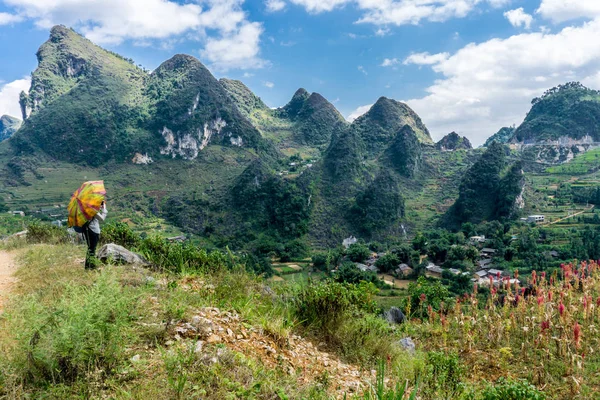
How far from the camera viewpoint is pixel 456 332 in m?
5.07

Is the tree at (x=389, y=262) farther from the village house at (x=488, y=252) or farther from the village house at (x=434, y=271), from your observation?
the village house at (x=488, y=252)

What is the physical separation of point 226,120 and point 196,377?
71619 millimetres

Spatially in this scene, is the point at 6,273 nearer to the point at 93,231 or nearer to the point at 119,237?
the point at 119,237

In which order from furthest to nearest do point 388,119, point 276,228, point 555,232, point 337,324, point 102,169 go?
1. point 388,119
2. point 102,169
3. point 276,228
4. point 555,232
5. point 337,324

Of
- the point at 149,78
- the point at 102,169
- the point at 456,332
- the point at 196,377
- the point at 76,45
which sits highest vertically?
the point at 76,45

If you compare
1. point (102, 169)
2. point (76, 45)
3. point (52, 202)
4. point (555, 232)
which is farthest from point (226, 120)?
point (555, 232)

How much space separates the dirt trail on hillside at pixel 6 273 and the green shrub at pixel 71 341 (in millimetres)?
1748

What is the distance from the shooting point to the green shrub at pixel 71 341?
2055mm

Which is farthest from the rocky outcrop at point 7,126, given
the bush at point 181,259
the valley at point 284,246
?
the bush at point 181,259

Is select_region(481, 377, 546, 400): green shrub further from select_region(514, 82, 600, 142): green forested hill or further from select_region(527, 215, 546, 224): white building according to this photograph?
select_region(514, 82, 600, 142): green forested hill

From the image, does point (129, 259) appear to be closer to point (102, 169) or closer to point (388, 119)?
point (102, 169)

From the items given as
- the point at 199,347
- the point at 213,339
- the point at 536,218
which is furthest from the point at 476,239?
the point at 199,347

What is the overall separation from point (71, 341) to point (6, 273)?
4.41 metres

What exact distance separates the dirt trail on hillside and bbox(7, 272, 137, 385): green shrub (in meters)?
1.75
